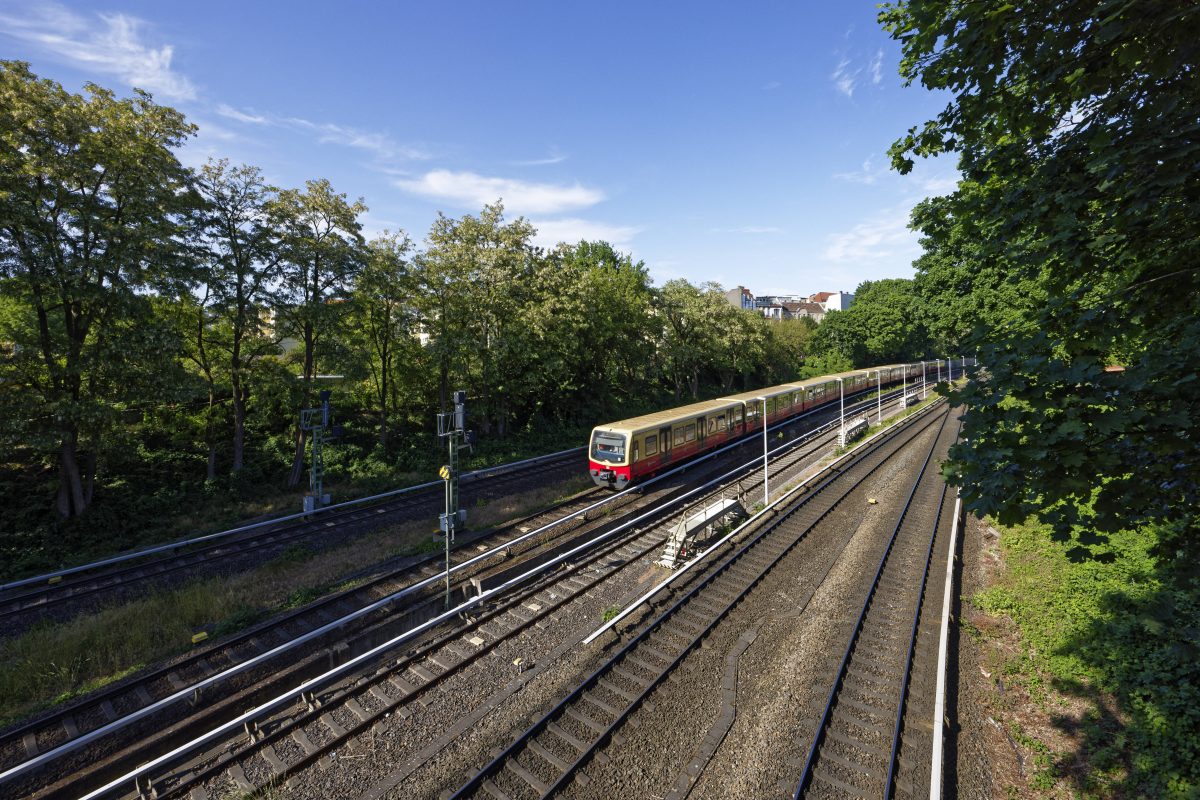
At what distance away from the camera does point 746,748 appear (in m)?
8.05

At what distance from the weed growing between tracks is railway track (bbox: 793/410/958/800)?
136 centimetres

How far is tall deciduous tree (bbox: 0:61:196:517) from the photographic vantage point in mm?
14375

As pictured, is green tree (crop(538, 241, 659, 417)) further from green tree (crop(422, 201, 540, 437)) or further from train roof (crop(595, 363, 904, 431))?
Answer: train roof (crop(595, 363, 904, 431))

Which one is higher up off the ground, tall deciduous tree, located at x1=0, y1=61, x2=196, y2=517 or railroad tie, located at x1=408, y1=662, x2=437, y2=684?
tall deciduous tree, located at x1=0, y1=61, x2=196, y2=517

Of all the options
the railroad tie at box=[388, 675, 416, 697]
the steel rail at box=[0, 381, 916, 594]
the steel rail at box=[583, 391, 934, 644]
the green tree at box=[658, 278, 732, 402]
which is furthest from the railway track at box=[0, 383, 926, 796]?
the green tree at box=[658, 278, 732, 402]

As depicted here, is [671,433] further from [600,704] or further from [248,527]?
[248,527]

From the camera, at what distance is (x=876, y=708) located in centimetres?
888

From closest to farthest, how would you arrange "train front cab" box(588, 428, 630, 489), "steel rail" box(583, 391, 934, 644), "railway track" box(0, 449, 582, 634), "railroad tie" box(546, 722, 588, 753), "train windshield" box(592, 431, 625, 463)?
"railroad tie" box(546, 722, 588, 753), "steel rail" box(583, 391, 934, 644), "railway track" box(0, 449, 582, 634), "train front cab" box(588, 428, 630, 489), "train windshield" box(592, 431, 625, 463)

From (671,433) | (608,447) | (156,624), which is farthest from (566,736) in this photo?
(671,433)

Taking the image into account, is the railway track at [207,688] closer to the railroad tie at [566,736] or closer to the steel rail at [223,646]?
the steel rail at [223,646]

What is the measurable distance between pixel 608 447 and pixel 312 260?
14.6 m

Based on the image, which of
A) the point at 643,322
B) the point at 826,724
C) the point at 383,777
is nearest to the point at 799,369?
the point at 643,322

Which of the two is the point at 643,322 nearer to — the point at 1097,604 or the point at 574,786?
the point at 1097,604

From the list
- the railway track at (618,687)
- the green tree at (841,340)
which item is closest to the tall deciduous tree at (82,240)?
the railway track at (618,687)
